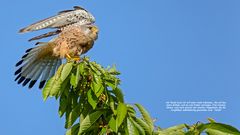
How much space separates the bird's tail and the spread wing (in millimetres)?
346

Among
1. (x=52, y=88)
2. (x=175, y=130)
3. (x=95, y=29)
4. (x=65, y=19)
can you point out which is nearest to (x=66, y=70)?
(x=52, y=88)

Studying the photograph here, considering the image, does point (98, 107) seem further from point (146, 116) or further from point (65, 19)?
point (65, 19)

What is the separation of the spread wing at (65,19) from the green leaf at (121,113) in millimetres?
2351

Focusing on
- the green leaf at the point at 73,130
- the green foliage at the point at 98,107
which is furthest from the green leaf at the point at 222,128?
the green leaf at the point at 73,130

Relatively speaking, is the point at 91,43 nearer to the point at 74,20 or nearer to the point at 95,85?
the point at 74,20

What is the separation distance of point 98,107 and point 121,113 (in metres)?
0.34

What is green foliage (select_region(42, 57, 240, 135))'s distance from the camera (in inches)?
95.3

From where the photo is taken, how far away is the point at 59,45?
5.40 meters

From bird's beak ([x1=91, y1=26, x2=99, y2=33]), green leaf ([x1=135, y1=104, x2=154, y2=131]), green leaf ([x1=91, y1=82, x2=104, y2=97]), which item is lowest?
green leaf ([x1=135, y1=104, x2=154, y2=131])

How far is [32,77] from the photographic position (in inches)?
214

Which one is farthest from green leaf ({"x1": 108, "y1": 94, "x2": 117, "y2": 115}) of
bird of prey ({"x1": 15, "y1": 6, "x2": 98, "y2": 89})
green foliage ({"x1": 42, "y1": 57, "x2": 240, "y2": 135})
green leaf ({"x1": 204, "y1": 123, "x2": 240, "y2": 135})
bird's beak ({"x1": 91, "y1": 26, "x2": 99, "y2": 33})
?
bird's beak ({"x1": 91, "y1": 26, "x2": 99, "y2": 33})

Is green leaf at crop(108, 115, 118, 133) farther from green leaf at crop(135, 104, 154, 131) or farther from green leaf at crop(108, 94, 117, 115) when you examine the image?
green leaf at crop(135, 104, 154, 131)

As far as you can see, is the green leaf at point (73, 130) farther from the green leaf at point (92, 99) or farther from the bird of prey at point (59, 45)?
the bird of prey at point (59, 45)

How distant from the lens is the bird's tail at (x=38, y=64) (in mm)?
5457
